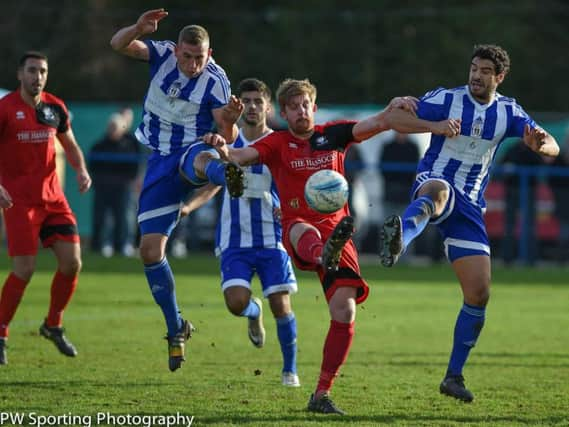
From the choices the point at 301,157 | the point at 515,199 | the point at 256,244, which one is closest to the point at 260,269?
the point at 256,244

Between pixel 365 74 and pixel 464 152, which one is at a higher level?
pixel 464 152

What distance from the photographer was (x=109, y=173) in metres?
20.7

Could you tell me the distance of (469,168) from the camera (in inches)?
345

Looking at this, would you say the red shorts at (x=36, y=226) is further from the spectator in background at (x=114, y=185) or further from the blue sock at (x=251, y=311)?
the spectator in background at (x=114, y=185)

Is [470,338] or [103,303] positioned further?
[103,303]

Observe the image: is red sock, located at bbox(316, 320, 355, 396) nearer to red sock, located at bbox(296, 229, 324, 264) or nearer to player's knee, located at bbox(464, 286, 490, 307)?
red sock, located at bbox(296, 229, 324, 264)

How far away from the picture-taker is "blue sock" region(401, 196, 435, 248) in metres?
8.22

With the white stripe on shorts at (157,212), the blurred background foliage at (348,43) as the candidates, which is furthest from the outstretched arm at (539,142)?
the blurred background foliage at (348,43)

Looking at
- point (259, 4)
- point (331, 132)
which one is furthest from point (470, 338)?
point (259, 4)

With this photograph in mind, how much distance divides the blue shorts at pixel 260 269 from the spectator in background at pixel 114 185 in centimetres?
Result: 1101

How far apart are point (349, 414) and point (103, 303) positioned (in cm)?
717

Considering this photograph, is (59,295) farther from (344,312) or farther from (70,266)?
(344,312)

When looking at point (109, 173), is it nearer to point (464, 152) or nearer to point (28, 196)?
point (28, 196)

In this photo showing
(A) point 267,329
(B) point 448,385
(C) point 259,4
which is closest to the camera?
(B) point 448,385
